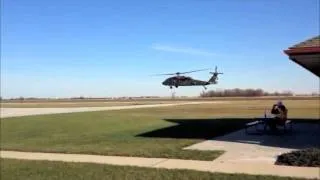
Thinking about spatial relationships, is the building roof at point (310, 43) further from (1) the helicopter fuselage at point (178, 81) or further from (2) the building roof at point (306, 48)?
(1) the helicopter fuselage at point (178, 81)

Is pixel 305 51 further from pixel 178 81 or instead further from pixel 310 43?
pixel 178 81

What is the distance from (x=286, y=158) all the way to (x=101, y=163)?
471 cm

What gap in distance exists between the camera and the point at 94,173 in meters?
11.5

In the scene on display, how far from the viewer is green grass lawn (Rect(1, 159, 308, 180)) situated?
10766 millimetres

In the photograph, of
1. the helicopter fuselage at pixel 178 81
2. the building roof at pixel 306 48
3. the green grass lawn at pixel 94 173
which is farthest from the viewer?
the helicopter fuselage at pixel 178 81

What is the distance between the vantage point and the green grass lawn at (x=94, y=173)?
35.3 feet

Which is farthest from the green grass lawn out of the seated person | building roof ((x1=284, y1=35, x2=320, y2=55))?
the seated person

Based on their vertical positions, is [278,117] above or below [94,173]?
above

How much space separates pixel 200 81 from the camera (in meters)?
60.5

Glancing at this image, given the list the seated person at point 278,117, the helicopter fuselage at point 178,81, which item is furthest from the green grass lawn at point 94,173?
the helicopter fuselage at point 178,81

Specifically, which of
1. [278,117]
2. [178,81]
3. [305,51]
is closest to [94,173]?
[305,51]

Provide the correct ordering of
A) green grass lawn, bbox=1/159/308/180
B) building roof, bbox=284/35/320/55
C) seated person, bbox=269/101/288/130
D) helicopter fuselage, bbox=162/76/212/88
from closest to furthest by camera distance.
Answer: green grass lawn, bbox=1/159/308/180 → building roof, bbox=284/35/320/55 → seated person, bbox=269/101/288/130 → helicopter fuselage, bbox=162/76/212/88

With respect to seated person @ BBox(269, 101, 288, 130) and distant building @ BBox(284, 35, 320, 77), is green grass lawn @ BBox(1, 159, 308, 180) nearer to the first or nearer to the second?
distant building @ BBox(284, 35, 320, 77)

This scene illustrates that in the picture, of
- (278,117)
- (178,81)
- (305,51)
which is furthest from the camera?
(178,81)
